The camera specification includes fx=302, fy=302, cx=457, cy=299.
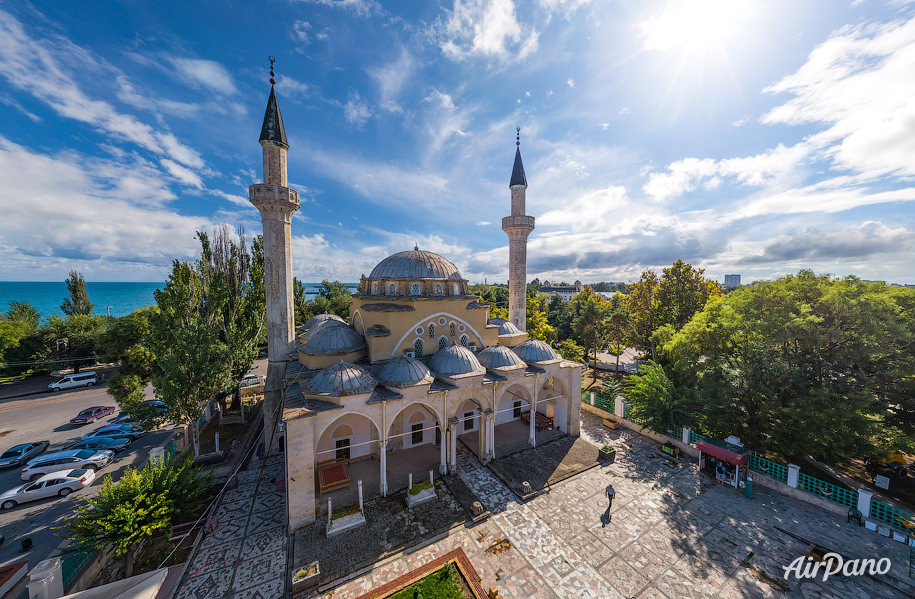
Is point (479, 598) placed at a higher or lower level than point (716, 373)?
lower

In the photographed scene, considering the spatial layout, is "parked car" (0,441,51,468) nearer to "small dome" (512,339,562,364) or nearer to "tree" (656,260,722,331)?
"small dome" (512,339,562,364)

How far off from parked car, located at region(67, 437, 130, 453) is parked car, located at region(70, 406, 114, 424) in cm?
412

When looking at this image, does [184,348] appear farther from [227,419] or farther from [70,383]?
[70,383]

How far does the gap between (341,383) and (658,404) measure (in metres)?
15.9

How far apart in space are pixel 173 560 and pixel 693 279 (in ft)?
111

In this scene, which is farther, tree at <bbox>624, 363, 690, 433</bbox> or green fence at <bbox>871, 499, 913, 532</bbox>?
tree at <bbox>624, 363, 690, 433</bbox>

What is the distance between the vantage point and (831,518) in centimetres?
1105

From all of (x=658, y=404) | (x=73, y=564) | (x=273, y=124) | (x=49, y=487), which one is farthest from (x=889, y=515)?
(x=49, y=487)

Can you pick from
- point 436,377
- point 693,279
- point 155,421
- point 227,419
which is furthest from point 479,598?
point 693,279

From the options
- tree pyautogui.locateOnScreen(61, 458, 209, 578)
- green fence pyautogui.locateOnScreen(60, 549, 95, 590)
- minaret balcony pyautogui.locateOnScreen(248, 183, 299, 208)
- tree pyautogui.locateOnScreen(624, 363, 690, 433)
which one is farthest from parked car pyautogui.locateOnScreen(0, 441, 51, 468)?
tree pyautogui.locateOnScreen(624, 363, 690, 433)

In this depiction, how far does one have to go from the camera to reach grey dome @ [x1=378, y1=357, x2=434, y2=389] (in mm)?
12543

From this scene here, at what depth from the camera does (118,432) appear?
1780cm

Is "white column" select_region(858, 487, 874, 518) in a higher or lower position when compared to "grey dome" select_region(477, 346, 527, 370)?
lower

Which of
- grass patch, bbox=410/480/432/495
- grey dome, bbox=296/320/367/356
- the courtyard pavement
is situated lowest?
the courtyard pavement
